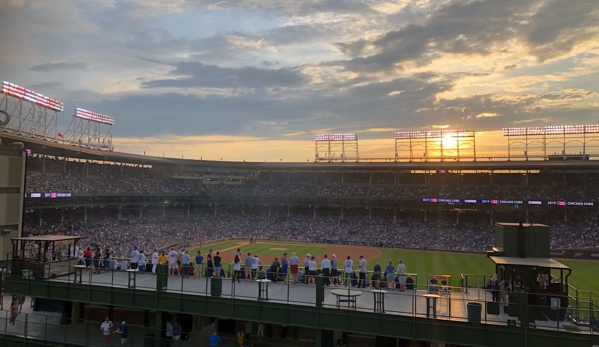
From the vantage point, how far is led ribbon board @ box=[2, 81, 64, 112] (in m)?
45.3

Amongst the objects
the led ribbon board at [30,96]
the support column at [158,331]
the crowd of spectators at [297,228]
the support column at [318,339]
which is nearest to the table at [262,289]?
the support column at [318,339]

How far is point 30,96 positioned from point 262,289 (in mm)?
47833

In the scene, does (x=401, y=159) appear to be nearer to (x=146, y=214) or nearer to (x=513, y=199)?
(x=513, y=199)

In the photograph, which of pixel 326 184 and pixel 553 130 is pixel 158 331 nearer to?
pixel 326 184

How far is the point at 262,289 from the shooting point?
15609 millimetres

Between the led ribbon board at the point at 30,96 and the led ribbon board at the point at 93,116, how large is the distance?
16.0 ft

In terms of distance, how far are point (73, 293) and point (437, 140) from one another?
62.7 m

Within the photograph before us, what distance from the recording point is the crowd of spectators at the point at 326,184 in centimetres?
5591

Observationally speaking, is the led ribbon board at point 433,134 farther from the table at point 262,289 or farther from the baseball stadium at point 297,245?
the table at point 262,289

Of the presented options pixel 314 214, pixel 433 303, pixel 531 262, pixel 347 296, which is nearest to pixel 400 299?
pixel 433 303

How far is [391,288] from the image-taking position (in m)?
18.0

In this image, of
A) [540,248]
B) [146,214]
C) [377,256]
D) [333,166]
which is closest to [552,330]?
[540,248]

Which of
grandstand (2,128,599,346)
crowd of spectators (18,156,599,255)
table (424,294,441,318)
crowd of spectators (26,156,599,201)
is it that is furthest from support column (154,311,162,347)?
crowd of spectators (26,156,599,201)

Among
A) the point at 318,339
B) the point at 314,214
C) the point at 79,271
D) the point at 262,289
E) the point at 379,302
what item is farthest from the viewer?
the point at 314,214
